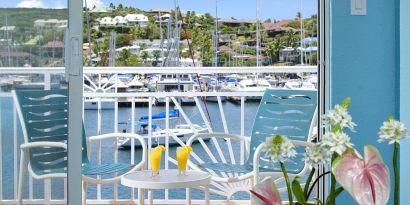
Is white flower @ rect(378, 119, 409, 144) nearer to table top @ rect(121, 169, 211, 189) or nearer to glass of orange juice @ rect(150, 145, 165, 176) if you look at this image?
table top @ rect(121, 169, 211, 189)

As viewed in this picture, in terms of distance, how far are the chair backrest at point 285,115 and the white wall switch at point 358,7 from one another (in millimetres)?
1212

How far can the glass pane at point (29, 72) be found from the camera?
253 centimetres

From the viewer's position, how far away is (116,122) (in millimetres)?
5270

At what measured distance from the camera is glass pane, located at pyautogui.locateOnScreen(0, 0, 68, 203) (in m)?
2.53

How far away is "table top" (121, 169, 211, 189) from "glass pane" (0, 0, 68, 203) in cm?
88

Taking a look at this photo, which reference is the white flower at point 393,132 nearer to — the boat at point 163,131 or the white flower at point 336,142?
the white flower at point 336,142

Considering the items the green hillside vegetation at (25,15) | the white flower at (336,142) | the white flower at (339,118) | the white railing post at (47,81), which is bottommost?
the white flower at (336,142)

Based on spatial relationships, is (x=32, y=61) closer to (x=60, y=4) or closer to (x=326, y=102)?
(x=60, y=4)

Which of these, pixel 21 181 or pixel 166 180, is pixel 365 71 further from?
pixel 21 181

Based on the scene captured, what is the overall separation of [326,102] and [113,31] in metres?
9.49

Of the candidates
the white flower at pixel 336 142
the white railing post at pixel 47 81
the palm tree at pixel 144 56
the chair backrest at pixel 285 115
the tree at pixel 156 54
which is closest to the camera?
the white flower at pixel 336 142

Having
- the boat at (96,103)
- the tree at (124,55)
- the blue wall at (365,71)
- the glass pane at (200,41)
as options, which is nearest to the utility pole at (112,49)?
the glass pane at (200,41)

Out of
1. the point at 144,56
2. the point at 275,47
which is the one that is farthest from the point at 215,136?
the point at 144,56

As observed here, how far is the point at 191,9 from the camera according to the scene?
1512cm
